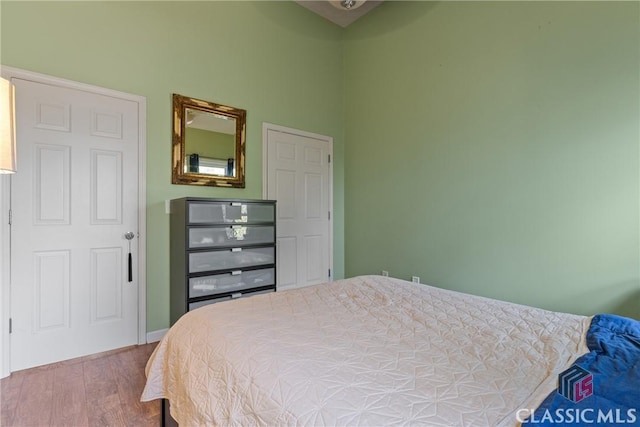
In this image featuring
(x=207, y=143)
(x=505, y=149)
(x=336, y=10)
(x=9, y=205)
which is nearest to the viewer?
(x=9, y=205)

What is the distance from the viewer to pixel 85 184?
2.36m

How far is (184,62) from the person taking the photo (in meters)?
2.80

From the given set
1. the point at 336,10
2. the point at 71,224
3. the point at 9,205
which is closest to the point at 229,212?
the point at 71,224

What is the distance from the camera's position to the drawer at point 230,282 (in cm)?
247

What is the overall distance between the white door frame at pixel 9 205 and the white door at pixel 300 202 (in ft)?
3.80

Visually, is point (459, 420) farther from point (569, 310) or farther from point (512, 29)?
point (512, 29)

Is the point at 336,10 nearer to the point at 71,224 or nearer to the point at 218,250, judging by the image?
the point at 218,250

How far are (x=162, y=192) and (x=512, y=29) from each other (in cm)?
313

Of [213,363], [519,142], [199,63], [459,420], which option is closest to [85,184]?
[199,63]

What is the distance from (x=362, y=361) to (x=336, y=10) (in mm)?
3848

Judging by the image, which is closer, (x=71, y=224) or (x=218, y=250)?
(x=71, y=224)

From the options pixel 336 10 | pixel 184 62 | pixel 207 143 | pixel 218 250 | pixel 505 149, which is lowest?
pixel 218 250

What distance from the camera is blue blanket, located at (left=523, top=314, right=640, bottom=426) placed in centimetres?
62

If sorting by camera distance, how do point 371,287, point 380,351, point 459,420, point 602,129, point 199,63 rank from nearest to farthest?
point 459,420 → point 380,351 → point 371,287 → point 602,129 → point 199,63
